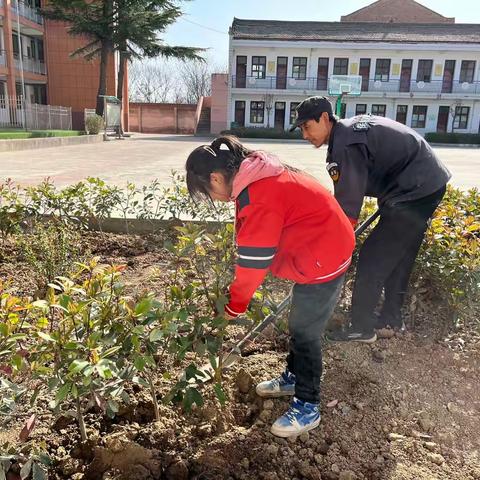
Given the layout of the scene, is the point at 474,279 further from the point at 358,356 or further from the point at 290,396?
the point at 290,396

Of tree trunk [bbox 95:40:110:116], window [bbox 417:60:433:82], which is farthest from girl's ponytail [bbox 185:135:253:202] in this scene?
window [bbox 417:60:433:82]

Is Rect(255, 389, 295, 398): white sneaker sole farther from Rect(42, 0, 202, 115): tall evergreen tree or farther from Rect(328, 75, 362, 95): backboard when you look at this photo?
Rect(328, 75, 362, 95): backboard

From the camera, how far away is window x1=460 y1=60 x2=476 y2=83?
3644cm

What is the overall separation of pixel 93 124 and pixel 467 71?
28.1 metres

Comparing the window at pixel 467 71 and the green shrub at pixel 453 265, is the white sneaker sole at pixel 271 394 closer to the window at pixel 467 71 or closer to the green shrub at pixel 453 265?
the green shrub at pixel 453 265

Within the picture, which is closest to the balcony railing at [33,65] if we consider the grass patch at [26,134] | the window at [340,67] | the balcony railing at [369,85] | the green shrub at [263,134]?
the grass patch at [26,134]

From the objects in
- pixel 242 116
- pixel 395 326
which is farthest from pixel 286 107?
pixel 395 326

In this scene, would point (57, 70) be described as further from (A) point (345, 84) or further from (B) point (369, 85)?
(B) point (369, 85)

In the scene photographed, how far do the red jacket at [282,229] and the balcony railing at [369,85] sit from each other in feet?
120

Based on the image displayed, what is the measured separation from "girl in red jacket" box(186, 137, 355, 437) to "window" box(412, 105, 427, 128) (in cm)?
3831

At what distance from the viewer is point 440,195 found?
2.61m

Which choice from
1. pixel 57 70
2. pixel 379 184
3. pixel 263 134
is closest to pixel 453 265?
pixel 379 184

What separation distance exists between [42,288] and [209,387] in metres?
1.33

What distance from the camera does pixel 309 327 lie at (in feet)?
6.46
